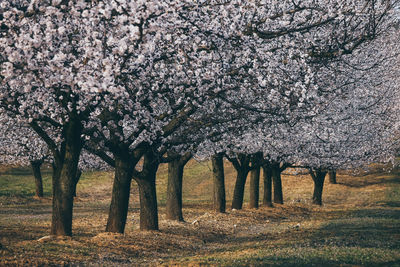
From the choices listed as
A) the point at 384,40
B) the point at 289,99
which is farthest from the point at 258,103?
the point at 384,40

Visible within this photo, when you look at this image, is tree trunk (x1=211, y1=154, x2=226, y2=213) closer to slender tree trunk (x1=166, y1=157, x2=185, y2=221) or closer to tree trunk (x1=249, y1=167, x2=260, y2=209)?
tree trunk (x1=249, y1=167, x2=260, y2=209)

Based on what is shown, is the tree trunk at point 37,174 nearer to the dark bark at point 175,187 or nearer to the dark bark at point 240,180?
the dark bark at point 240,180

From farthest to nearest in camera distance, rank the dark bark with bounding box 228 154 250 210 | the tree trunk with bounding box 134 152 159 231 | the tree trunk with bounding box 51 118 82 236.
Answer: the dark bark with bounding box 228 154 250 210, the tree trunk with bounding box 134 152 159 231, the tree trunk with bounding box 51 118 82 236

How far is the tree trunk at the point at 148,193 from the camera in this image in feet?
89.0

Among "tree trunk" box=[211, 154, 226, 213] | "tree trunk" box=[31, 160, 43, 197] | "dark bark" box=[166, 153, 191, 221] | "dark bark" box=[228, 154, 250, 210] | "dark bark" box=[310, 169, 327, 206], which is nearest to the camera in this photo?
"dark bark" box=[166, 153, 191, 221]

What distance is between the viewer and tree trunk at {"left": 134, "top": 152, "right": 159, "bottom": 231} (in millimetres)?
27141

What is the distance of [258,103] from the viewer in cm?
2342

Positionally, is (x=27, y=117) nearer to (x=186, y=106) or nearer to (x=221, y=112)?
(x=186, y=106)

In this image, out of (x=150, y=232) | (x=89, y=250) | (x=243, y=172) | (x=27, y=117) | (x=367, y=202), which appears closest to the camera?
(x=89, y=250)

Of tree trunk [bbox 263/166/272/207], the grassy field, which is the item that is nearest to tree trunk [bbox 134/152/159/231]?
the grassy field

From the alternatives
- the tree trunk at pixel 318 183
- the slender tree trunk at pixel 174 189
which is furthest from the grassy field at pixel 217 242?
the tree trunk at pixel 318 183

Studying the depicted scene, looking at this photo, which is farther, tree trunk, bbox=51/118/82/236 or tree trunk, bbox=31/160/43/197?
tree trunk, bbox=31/160/43/197

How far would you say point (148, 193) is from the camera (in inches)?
1077

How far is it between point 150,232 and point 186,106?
6629mm
